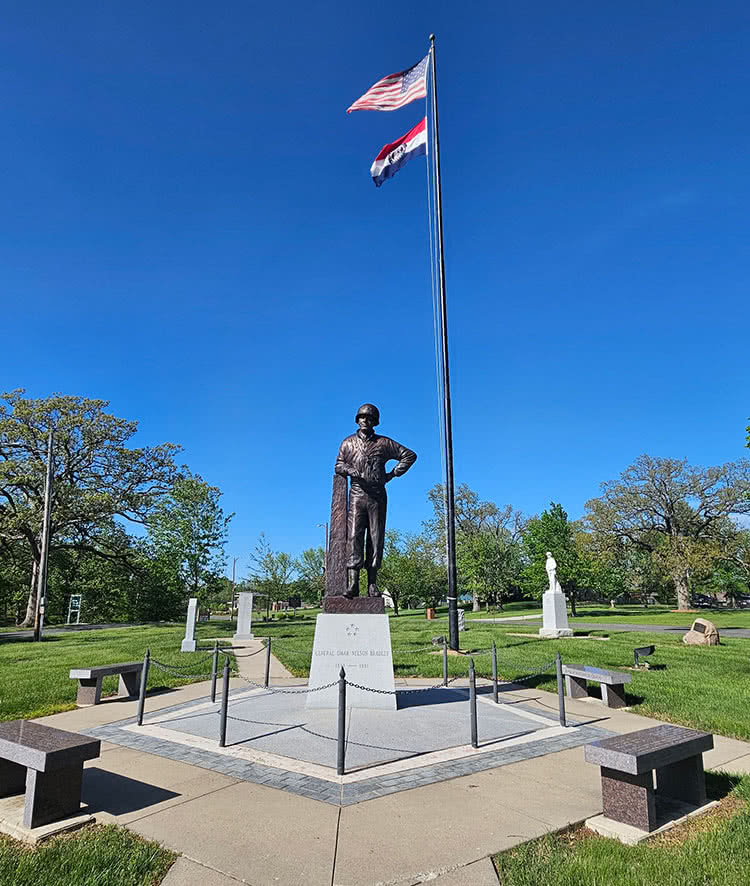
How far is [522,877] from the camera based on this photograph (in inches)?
145

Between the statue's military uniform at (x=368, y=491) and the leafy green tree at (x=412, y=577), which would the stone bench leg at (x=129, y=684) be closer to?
the statue's military uniform at (x=368, y=491)

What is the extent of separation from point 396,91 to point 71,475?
93.1 feet

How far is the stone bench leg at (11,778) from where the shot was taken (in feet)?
16.6

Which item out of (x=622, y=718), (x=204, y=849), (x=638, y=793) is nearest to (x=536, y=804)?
(x=638, y=793)

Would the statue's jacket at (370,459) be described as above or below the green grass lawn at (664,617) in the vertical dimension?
above

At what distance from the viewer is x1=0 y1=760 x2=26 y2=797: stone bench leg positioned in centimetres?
507

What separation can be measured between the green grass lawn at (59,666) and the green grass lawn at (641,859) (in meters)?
8.05

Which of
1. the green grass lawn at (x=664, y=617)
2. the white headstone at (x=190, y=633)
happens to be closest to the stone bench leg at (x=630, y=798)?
the white headstone at (x=190, y=633)

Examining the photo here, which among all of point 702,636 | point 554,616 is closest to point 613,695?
point 702,636

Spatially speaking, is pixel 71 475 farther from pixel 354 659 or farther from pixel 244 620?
pixel 354 659

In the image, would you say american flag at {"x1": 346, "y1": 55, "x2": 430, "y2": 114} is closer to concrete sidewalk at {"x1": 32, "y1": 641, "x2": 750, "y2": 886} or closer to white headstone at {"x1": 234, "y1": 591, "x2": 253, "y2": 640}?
concrete sidewalk at {"x1": 32, "y1": 641, "x2": 750, "y2": 886}

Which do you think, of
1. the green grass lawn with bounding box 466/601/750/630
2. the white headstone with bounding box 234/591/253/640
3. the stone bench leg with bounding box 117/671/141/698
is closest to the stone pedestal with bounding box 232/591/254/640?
the white headstone with bounding box 234/591/253/640

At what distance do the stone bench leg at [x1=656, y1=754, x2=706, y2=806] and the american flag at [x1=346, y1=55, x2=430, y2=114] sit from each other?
15744 millimetres

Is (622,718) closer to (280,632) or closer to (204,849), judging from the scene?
(204,849)
